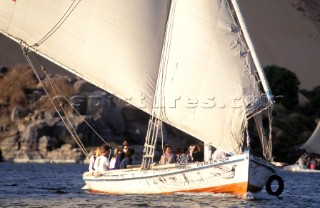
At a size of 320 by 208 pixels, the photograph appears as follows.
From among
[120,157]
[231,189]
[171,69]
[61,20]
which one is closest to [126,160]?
[120,157]

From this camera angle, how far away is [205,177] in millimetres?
39938

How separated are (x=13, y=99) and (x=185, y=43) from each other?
114 m

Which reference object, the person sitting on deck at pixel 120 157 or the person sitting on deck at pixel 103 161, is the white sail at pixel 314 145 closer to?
the person sitting on deck at pixel 120 157

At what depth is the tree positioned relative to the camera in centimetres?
14275

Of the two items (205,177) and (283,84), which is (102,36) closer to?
(205,177)

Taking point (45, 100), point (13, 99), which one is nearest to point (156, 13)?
point (45, 100)

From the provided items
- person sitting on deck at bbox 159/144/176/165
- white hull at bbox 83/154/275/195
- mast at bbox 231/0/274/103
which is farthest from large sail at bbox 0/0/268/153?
person sitting on deck at bbox 159/144/176/165

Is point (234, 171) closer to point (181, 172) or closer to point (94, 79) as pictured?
point (181, 172)

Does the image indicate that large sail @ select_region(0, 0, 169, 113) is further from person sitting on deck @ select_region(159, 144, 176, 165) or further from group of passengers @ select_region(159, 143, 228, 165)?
group of passengers @ select_region(159, 143, 228, 165)

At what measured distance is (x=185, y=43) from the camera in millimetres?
41000

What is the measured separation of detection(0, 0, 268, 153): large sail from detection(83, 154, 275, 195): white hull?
0.69 meters

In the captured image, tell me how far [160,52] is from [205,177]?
514 cm

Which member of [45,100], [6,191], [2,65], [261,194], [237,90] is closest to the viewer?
[237,90]

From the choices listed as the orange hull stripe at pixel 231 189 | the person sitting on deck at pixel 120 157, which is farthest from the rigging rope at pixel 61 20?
the orange hull stripe at pixel 231 189
